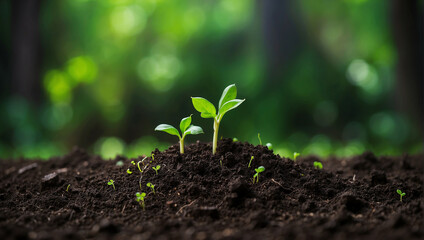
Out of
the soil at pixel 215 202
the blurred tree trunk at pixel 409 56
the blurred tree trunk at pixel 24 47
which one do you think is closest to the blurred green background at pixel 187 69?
the blurred tree trunk at pixel 24 47

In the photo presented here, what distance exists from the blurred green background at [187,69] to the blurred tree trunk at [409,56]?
503 mm

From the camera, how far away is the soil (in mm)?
1471

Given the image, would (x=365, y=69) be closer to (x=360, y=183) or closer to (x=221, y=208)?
(x=360, y=183)

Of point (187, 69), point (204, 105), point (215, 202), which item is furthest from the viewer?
point (187, 69)

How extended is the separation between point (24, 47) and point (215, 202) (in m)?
6.24

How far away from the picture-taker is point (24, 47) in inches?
267

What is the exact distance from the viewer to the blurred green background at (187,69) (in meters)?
6.27

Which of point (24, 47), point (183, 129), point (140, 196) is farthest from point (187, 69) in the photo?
point (140, 196)

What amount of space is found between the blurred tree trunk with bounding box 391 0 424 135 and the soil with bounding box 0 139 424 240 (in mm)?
3368

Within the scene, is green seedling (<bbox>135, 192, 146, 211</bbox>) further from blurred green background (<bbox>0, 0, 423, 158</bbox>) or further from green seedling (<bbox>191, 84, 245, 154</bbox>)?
blurred green background (<bbox>0, 0, 423, 158</bbox>)

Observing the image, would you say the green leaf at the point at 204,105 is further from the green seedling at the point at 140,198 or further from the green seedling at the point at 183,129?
the green seedling at the point at 140,198

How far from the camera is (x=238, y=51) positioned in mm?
6777

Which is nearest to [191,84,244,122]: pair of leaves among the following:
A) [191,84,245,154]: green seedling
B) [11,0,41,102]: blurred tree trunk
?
[191,84,245,154]: green seedling

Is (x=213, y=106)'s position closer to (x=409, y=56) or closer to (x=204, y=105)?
(x=204, y=105)
